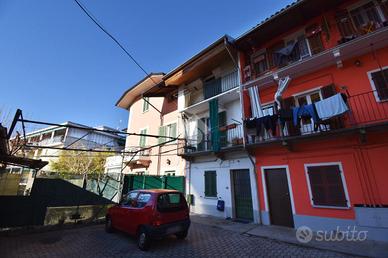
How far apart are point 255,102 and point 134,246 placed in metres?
8.27

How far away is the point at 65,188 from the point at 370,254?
11.7m

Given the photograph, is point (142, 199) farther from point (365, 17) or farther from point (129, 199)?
point (365, 17)

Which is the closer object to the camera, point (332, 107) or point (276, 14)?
point (332, 107)

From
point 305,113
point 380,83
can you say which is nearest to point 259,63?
point 305,113

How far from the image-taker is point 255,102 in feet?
32.5

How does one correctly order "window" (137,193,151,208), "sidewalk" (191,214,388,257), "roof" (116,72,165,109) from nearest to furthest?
"sidewalk" (191,214,388,257) < "window" (137,193,151,208) < "roof" (116,72,165,109)

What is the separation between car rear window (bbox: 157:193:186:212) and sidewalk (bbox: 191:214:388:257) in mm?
3047

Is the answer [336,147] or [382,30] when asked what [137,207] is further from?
[382,30]

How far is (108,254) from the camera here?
17.8ft

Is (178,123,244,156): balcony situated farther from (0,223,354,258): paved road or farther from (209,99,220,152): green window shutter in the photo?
(0,223,354,258): paved road

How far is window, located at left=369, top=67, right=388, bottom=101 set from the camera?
6.96 meters

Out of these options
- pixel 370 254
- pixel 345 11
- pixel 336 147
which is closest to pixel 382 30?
pixel 345 11

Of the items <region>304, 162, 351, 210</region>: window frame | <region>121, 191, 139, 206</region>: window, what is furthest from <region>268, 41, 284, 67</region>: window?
<region>121, 191, 139, 206</region>: window

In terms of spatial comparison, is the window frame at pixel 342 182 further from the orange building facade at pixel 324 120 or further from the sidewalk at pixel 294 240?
the sidewalk at pixel 294 240
